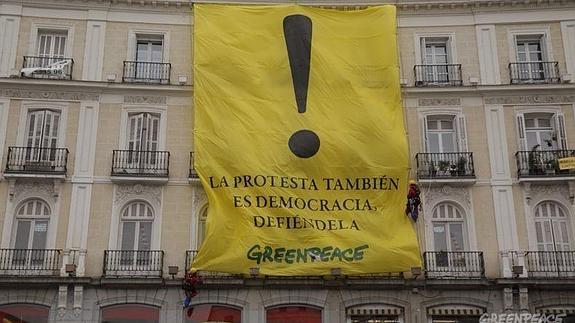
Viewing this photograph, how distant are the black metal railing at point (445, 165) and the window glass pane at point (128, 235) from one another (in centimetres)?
943

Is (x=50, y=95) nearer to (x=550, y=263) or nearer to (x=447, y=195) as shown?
(x=447, y=195)

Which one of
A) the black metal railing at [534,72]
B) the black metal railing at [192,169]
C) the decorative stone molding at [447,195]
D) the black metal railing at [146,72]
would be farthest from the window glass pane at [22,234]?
Answer: the black metal railing at [534,72]

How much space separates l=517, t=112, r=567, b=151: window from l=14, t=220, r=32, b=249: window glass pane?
16.3 metres

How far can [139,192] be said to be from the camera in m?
22.7

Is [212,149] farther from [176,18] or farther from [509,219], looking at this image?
[509,219]

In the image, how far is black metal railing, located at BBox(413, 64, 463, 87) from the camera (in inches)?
951

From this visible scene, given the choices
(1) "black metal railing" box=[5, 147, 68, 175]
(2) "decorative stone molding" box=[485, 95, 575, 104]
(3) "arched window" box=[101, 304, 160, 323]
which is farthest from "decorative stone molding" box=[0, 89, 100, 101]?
(2) "decorative stone molding" box=[485, 95, 575, 104]

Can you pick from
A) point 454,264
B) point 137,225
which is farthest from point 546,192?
point 137,225

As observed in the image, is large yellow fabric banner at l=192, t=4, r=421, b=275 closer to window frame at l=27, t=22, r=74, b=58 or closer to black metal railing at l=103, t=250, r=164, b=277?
black metal railing at l=103, t=250, r=164, b=277

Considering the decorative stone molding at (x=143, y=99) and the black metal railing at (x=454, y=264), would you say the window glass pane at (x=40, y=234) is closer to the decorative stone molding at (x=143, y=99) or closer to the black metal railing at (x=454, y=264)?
the decorative stone molding at (x=143, y=99)

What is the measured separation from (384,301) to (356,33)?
898 centimetres

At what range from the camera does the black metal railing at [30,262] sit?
846 inches

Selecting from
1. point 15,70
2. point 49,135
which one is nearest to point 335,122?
point 49,135

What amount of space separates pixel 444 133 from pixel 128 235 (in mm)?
11105
